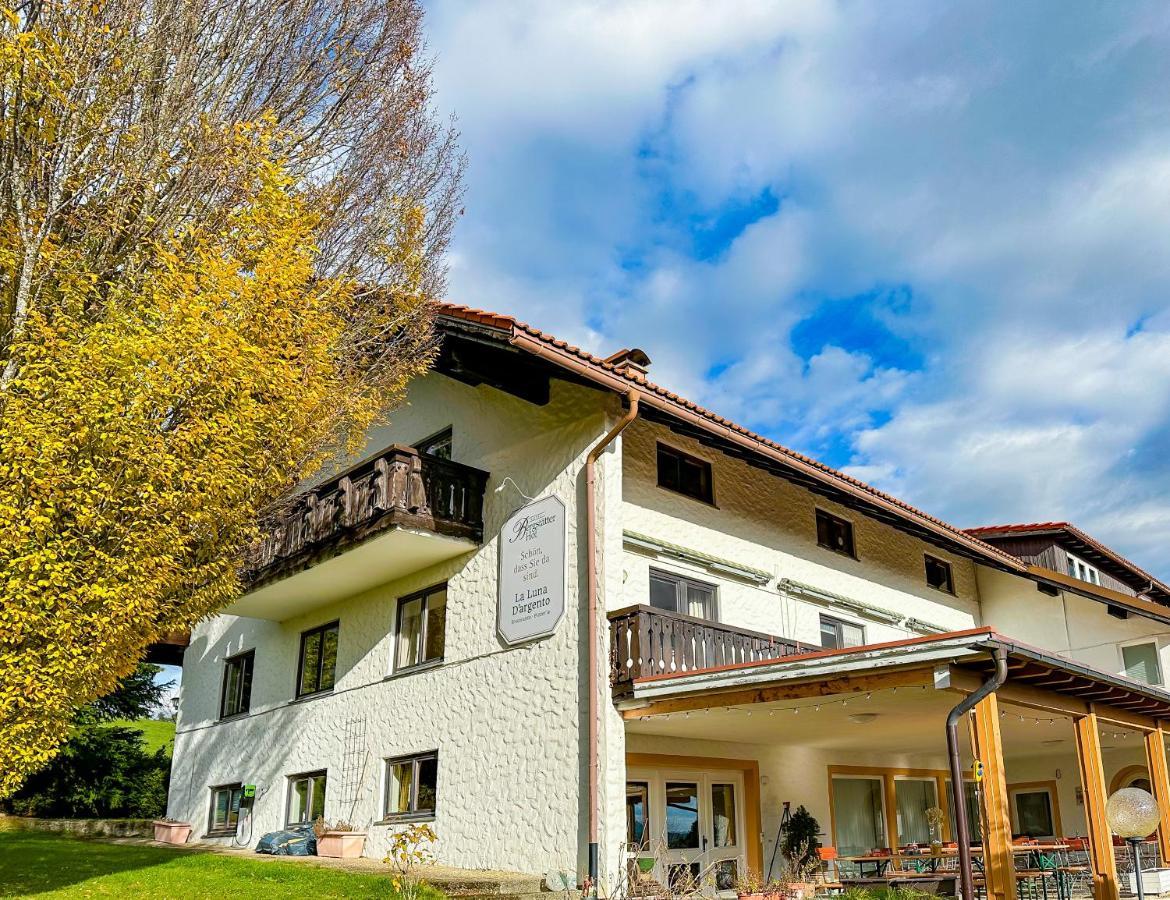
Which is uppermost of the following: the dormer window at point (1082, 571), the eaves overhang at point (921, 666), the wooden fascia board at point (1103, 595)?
the dormer window at point (1082, 571)

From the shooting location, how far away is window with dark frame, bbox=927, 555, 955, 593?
20.8 meters

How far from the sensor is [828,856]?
14320 mm

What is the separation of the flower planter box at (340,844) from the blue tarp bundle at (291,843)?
378 mm

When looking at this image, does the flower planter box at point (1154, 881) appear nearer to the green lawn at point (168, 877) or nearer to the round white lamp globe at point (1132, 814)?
the round white lamp globe at point (1132, 814)

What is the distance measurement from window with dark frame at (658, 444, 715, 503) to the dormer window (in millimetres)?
12192

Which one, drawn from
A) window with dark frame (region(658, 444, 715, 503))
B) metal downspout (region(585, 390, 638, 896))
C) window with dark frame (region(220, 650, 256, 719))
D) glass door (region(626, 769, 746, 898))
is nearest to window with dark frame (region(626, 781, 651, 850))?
glass door (region(626, 769, 746, 898))

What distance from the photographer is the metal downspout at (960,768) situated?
910cm

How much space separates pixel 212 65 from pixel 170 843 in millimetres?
13124

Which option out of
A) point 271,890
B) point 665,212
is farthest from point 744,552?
point 271,890

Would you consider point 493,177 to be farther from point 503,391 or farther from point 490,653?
point 490,653

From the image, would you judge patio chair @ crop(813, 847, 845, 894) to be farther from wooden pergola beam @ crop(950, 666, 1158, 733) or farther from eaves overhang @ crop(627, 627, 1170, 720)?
eaves overhang @ crop(627, 627, 1170, 720)

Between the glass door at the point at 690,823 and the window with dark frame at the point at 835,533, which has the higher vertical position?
the window with dark frame at the point at 835,533

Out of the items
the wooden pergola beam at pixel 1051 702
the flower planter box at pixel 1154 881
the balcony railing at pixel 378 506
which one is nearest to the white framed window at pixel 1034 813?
the flower planter box at pixel 1154 881

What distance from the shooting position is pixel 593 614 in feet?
40.3
